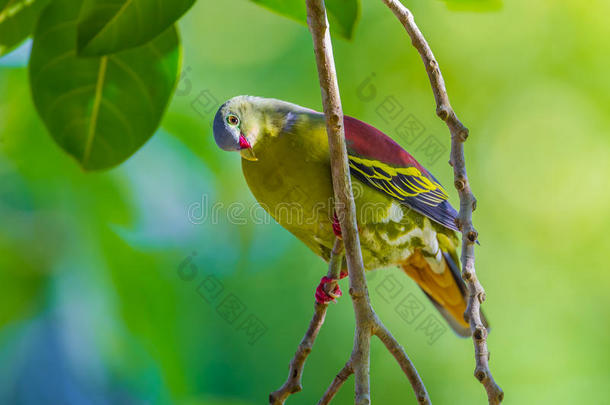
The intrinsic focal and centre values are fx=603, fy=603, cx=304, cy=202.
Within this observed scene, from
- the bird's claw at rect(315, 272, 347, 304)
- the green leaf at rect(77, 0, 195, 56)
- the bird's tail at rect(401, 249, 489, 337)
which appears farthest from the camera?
the bird's tail at rect(401, 249, 489, 337)

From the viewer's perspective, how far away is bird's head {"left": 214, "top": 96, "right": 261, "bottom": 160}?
1.88 m

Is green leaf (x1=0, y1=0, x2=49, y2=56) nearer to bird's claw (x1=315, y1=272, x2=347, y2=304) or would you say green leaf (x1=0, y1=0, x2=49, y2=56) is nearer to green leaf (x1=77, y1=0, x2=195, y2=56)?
green leaf (x1=77, y1=0, x2=195, y2=56)

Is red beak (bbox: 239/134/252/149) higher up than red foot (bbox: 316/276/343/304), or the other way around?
red beak (bbox: 239/134/252/149)

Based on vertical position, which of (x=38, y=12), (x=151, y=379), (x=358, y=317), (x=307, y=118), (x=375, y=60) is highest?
(x=375, y=60)

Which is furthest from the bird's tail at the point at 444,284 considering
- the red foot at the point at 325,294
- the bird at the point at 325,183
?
the red foot at the point at 325,294

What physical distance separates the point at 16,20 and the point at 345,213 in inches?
40.0

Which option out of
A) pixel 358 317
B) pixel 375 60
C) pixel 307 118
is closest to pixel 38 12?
pixel 307 118

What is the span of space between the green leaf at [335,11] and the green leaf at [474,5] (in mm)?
246

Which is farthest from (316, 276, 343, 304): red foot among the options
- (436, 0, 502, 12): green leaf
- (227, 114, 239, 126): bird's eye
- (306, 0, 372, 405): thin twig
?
(436, 0, 502, 12): green leaf

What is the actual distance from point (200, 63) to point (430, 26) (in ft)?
5.22

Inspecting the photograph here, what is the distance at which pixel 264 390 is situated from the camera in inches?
161

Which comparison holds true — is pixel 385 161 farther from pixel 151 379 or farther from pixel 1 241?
pixel 1 241

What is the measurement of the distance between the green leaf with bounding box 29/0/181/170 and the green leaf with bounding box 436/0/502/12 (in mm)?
744

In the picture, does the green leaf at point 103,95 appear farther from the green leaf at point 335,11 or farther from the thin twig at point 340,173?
the thin twig at point 340,173
